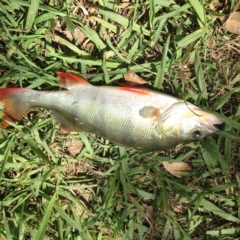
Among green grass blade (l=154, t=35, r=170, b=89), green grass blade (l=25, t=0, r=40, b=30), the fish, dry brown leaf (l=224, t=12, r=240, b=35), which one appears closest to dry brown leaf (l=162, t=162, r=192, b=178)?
the fish

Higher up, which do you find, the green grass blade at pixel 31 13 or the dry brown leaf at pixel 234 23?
the dry brown leaf at pixel 234 23

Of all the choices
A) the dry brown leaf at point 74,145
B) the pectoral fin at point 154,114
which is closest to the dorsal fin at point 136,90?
the pectoral fin at point 154,114

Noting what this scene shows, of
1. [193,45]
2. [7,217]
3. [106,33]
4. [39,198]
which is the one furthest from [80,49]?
[7,217]

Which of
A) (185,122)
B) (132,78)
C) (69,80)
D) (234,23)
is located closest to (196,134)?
(185,122)

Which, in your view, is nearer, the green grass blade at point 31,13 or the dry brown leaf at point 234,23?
the green grass blade at point 31,13

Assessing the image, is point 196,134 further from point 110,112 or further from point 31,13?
point 31,13

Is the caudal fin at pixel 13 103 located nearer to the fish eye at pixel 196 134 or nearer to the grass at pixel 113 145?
the grass at pixel 113 145
